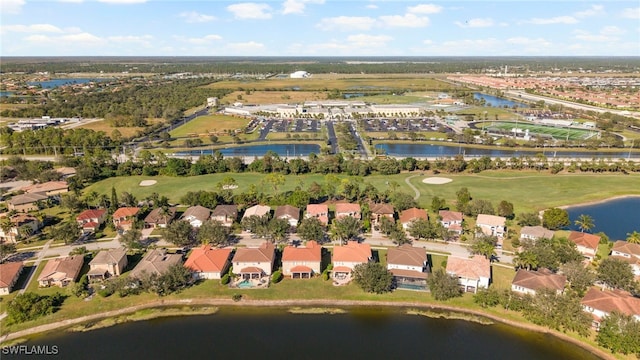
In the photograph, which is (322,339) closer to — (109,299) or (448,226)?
(109,299)

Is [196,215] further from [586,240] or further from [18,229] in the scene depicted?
[586,240]

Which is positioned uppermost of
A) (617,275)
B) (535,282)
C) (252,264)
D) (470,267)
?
A: (617,275)

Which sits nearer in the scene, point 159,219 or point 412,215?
point 412,215

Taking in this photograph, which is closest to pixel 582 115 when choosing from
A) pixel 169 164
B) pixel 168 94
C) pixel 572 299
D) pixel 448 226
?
pixel 448 226

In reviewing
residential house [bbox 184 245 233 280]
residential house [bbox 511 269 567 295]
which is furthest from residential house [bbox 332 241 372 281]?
residential house [bbox 511 269 567 295]

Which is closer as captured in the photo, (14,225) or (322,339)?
(322,339)

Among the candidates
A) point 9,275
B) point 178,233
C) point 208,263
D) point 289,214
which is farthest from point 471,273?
point 9,275

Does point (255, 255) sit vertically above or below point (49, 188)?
below

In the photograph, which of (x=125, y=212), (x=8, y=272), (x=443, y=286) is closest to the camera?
(x=443, y=286)
